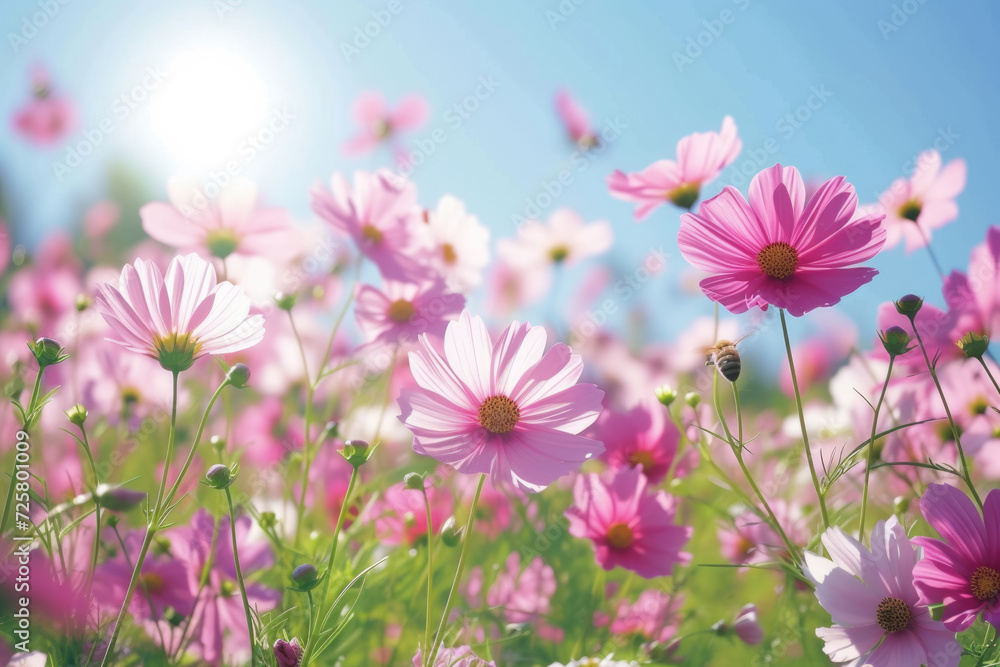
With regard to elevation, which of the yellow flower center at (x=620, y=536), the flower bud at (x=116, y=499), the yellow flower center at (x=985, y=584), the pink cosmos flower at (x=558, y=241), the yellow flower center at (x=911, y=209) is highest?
the pink cosmos flower at (x=558, y=241)

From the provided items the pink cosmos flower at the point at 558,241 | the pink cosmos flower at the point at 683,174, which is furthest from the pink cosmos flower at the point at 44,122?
the pink cosmos flower at the point at 683,174

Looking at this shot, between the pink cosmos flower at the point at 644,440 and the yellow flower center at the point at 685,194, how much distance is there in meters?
0.24

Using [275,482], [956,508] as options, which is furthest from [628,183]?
[275,482]

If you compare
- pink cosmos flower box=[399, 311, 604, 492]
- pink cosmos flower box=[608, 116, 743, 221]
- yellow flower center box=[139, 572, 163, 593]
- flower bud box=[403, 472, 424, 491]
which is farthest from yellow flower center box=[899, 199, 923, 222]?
yellow flower center box=[139, 572, 163, 593]

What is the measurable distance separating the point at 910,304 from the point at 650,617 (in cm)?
44

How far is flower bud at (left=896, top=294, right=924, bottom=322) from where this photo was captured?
48 cm

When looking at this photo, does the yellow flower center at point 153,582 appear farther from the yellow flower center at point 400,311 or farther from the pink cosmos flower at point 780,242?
the pink cosmos flower at point 780,242

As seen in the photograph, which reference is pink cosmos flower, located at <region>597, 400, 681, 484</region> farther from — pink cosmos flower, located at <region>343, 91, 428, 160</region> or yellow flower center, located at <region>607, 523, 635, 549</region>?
pink cosmos flower, located at <region>343, 91, 428, 160</region>

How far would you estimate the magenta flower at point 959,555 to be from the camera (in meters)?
0.42

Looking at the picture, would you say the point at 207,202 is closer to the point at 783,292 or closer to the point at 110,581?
the point at 110,581

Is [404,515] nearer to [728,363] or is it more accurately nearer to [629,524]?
[629,524]

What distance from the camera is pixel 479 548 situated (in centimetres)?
85

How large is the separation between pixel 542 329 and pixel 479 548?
Result: 1.56ft

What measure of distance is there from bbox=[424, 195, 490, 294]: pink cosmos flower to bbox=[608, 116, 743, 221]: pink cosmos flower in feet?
0.71
